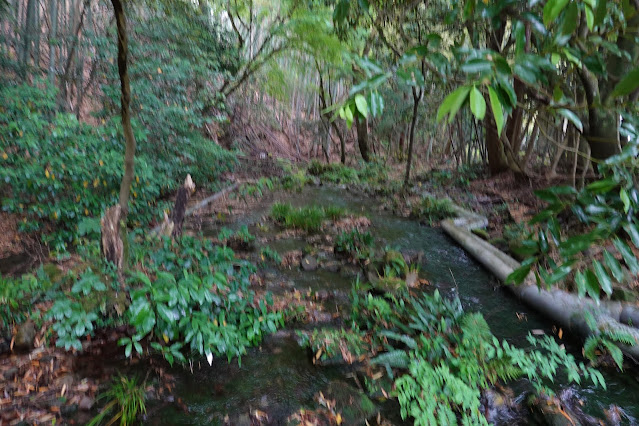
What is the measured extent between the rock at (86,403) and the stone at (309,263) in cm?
309

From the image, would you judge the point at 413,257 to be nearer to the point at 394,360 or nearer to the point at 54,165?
the point at 394,360

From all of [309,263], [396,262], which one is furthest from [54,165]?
[396,262]

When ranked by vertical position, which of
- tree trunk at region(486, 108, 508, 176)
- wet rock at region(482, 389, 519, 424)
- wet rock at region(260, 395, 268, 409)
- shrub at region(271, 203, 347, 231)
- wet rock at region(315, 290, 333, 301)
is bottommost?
wet rock at region(260, 395, 268, 409)

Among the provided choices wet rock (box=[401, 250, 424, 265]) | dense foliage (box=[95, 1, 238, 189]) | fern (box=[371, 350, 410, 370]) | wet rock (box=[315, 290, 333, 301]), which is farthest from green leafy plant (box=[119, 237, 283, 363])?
dense foliage (box=[95, 1, 238, 189])

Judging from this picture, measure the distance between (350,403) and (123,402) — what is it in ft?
5.39

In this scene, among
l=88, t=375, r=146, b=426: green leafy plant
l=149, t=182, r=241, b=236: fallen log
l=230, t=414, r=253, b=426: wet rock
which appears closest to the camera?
l=88, t=375, r=146, b=426: green leafy plant

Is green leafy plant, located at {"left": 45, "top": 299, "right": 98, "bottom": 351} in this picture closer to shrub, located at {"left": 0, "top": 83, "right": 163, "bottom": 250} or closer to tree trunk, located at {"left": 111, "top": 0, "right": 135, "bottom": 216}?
tree trunk, located at {"left": 111, "top": 0, "right": 135, "bottom": 216}

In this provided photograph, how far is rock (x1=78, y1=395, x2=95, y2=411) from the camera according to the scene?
8.27 feet

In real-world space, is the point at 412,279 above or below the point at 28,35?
below

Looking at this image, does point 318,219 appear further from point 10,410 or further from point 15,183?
point 10,410

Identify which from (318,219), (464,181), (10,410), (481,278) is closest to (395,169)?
(464,181)

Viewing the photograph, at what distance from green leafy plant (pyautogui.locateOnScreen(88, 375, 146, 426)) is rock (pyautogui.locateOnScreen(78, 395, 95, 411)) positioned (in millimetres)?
57

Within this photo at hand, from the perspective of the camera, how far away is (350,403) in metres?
2.81

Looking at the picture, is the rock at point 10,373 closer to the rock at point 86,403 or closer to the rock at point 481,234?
the rock at point 86,403
